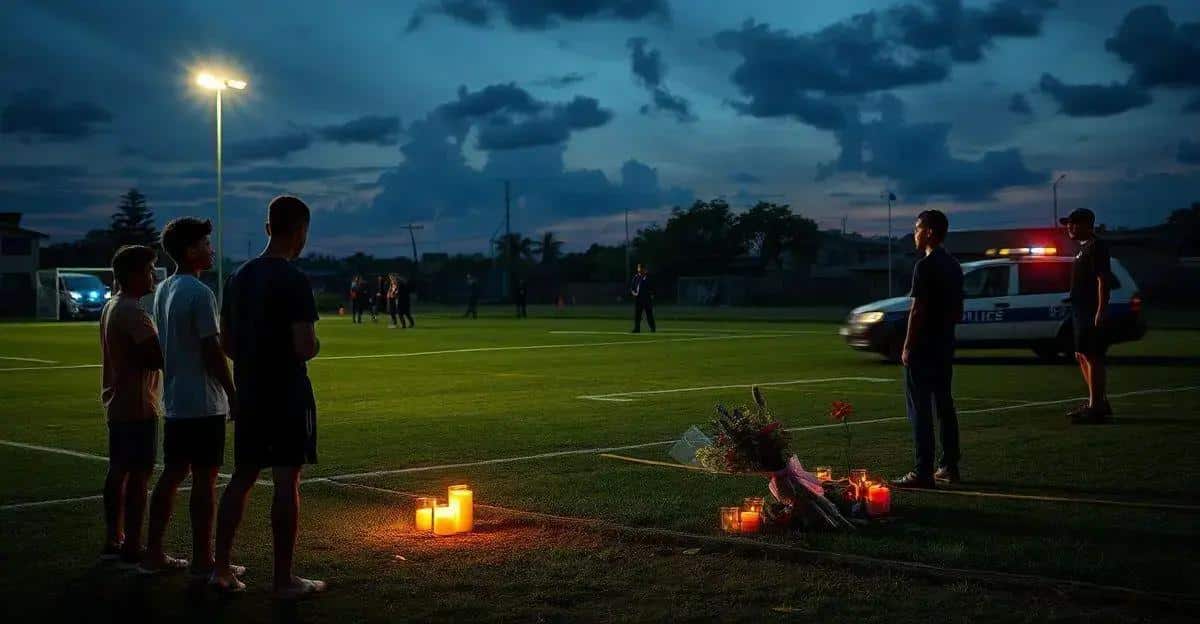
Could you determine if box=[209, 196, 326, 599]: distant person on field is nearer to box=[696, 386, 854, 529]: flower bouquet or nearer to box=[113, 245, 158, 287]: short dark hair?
box=[113, 245, 158, 287]: short dark hair

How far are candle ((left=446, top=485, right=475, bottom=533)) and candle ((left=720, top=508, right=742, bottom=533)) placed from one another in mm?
1500

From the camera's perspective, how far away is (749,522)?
7824 millimetres

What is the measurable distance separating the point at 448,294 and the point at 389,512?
90259mm

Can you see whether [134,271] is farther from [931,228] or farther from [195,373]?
[931,228]

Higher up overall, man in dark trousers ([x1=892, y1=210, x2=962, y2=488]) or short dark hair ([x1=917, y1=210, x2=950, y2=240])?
short dark hair ([x1=917, y1=210, x2=950, y2=240])

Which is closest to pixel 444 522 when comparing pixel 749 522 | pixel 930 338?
pixel 749 522

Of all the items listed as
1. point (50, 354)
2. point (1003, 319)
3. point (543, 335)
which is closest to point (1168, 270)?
point (543, 335)

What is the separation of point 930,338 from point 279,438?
4.83 m

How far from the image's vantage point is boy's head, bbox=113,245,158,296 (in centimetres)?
716

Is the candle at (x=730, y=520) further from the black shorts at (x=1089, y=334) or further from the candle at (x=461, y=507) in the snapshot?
the black shorts at (x=1089, y=334)

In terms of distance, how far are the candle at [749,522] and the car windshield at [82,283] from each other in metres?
56.8

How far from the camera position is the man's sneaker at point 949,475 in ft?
31.2

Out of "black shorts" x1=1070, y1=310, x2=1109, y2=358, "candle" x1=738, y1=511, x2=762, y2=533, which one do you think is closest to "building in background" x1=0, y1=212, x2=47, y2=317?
"black shorts" x1=1070, y1=310, x2=1109, y2=358

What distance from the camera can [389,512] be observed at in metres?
8.79
